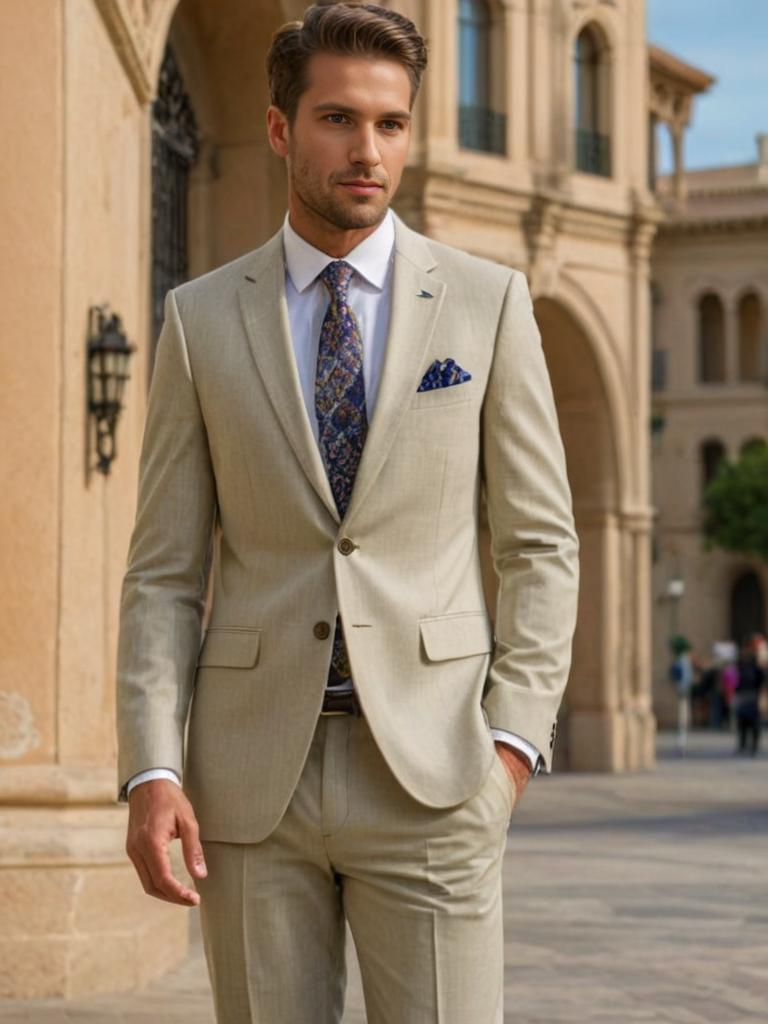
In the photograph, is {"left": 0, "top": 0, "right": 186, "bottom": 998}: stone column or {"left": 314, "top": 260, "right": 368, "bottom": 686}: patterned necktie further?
{"left": 0, "top": 0, "right": 186, "bottom": 998}: stone column

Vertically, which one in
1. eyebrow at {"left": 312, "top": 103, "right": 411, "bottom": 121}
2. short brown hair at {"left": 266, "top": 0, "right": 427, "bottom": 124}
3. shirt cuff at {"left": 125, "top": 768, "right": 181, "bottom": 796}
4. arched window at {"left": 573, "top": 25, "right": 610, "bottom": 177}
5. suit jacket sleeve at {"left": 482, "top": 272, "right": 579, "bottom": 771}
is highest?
arched window at {"left": 573, "top": 25, "right": 610, "bottom": 177}

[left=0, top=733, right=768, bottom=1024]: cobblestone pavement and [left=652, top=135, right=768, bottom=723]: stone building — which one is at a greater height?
[left=652, top=135, right=768, bottom=723]: stone building

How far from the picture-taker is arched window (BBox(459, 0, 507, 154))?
2634 centimetres

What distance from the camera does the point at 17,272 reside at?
8.57 m

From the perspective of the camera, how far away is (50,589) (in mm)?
8539

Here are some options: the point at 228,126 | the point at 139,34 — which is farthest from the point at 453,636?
the point at 228,126

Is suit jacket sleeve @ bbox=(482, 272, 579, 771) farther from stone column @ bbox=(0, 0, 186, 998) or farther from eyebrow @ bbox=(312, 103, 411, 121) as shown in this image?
stone column @ bbox=(0, 0, 186, 998)

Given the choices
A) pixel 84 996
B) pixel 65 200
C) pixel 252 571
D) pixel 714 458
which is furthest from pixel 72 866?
pixel 714 458

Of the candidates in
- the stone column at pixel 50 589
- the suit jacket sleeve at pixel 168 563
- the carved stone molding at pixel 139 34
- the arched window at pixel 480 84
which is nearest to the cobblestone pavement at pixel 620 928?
the stone column at pixel 50 589

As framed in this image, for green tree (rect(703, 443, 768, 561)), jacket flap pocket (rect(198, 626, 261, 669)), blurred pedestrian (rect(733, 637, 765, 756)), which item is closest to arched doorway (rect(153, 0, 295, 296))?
jacket flap pocket (rect(198, 626, 261, 669))

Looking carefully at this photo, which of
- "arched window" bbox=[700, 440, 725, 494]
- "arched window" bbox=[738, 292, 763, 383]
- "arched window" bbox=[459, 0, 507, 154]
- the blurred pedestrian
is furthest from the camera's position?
"arched window" bbox=[700, 440, 725, 494]

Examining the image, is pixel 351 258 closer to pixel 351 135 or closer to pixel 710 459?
pixel 351 135

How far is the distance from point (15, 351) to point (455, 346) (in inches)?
211

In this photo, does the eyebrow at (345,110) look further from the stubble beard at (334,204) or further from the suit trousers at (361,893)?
the suit trousers at (361,893)
